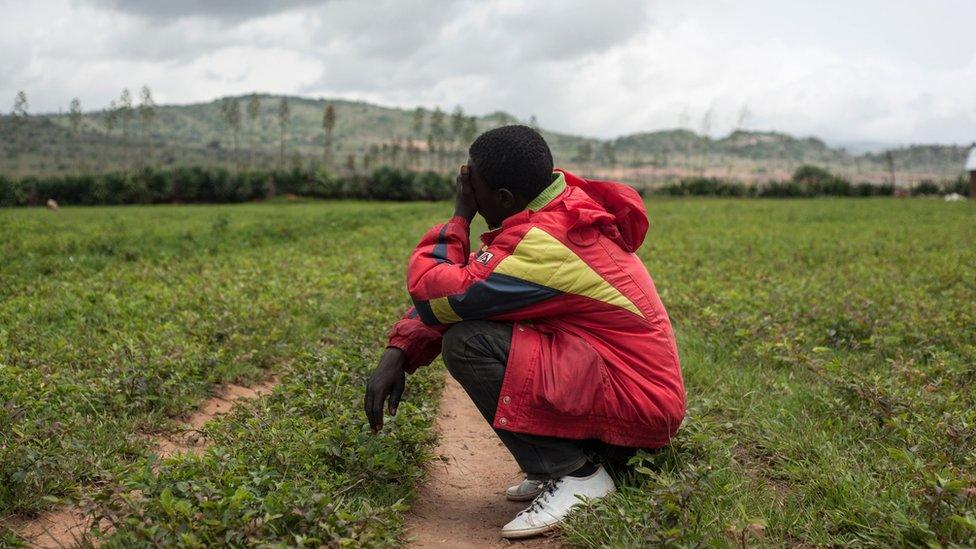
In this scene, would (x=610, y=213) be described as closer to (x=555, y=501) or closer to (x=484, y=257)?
(x=484, y=257)

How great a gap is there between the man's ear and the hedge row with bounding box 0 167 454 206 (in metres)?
37.7

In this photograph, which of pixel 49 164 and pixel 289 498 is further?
pixel 49 164

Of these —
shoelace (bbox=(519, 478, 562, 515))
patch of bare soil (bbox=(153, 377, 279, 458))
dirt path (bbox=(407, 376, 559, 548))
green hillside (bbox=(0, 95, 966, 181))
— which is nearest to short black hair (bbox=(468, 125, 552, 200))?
shoelace (bbox=(519, 478, 562, 515))

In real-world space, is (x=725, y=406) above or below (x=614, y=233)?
below

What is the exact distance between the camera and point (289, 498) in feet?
10.7

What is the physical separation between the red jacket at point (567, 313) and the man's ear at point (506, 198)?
4.5 inches

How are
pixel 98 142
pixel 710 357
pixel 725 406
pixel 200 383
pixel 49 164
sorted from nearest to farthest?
pixel 725 406 → pixel 200 383 → pixel 710 357 → pixel 49 164 → pixel 98 142

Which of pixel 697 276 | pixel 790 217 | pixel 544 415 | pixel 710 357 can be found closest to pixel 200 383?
pixel 544 415

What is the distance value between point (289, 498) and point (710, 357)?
177 inches

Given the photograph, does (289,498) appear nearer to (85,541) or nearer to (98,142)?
(85,541)

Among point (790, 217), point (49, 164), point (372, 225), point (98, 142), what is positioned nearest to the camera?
point (372, 225)

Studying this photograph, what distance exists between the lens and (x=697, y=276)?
1180 centimetres

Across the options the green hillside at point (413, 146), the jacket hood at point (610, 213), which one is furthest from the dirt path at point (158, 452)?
the green hillside at point (413, 146)

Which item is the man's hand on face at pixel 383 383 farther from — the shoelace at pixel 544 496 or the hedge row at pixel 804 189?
the hedge row at pixel 804 189
